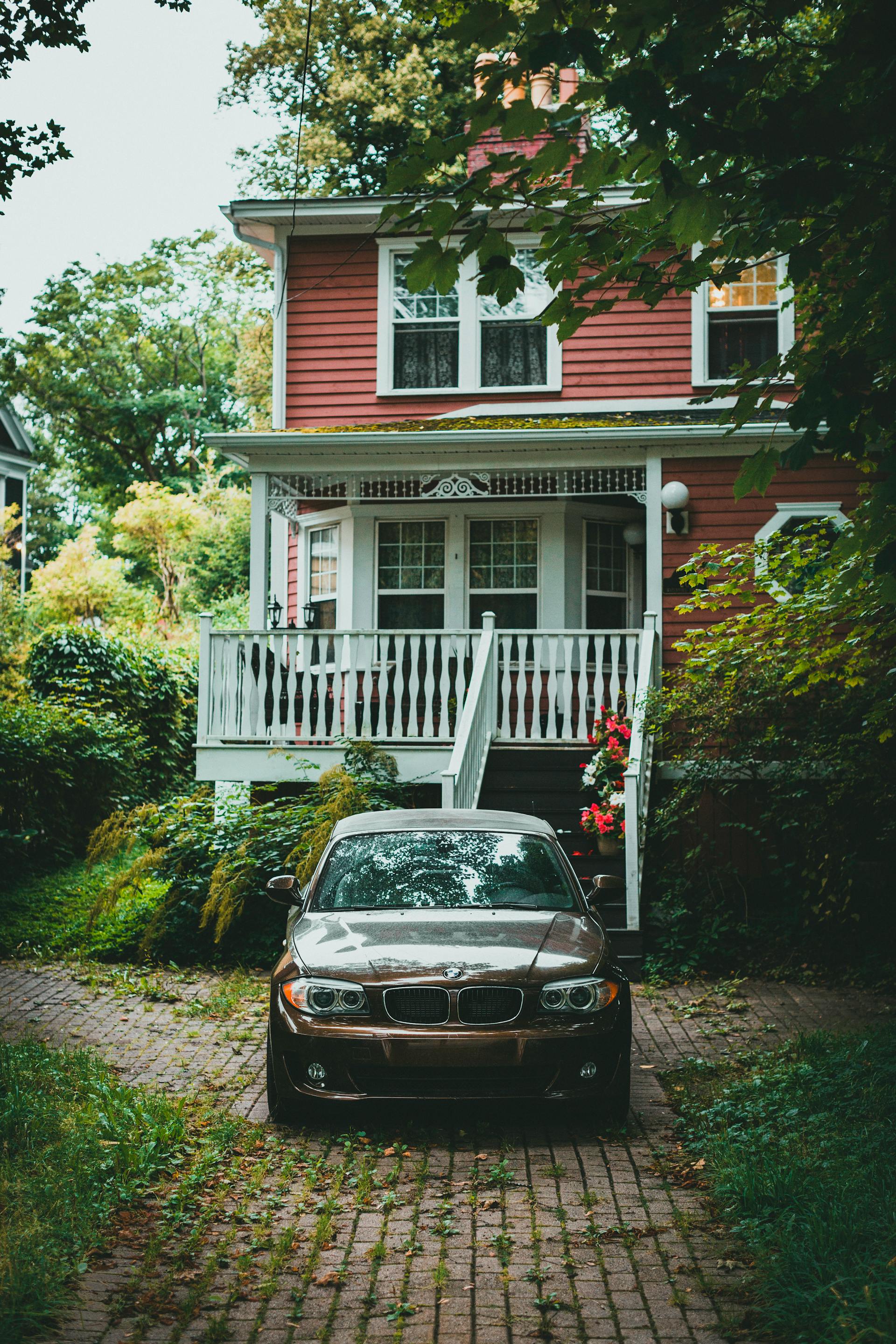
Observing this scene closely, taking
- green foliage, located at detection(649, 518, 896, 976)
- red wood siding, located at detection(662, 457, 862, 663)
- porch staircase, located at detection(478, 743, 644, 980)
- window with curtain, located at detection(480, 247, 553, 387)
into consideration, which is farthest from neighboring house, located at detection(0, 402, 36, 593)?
green foliage, located at detection(649, 518, 896, 976)

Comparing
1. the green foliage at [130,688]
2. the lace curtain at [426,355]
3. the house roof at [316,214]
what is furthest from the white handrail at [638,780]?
the green foliage at [130,688]

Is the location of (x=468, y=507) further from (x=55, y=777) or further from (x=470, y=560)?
(x=55, y=777)

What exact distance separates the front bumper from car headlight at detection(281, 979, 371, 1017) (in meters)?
0.04

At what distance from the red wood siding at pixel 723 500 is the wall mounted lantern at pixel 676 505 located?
72 millimetres

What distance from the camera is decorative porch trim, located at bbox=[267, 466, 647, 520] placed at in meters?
13.3

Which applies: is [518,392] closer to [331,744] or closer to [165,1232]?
[331,744]

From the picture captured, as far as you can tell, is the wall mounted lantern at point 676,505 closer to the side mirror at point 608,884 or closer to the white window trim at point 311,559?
the white window trim at point 311,559

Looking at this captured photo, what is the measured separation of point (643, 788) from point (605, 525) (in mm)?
4811

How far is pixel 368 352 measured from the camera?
15.1 metres

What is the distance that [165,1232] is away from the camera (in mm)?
4629

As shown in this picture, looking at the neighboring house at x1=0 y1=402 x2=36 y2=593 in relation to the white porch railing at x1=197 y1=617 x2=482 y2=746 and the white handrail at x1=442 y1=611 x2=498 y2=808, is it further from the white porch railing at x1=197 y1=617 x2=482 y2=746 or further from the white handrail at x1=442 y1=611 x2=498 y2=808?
the white handrail at x1=442 y1=611 x2=498 y2=808

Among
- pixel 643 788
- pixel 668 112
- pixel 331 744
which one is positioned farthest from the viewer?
pixel 331 744

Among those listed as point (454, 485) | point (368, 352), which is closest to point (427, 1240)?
point (454, 485)

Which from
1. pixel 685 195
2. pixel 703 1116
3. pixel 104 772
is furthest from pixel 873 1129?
pixel 104 772
